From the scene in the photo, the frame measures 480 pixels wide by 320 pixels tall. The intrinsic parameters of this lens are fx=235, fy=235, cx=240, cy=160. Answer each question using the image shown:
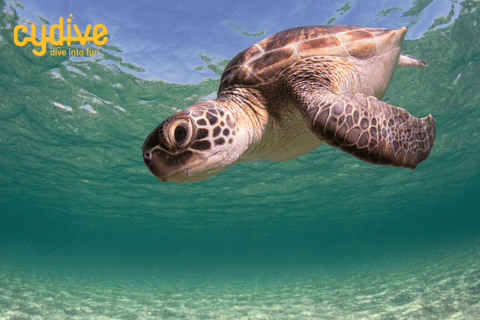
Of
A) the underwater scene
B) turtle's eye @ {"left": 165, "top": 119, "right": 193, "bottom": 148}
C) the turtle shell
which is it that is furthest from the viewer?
the underwater scene

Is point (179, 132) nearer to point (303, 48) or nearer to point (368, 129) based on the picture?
point (368, 129)

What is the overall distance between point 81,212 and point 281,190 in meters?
22.5

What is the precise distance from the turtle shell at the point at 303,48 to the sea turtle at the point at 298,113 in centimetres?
1

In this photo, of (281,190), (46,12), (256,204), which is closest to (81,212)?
(256,204)

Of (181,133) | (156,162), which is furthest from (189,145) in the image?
(156,162)

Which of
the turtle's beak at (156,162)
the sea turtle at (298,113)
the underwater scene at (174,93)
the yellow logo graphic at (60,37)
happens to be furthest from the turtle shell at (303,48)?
the yellow logo graphic at (60,37)

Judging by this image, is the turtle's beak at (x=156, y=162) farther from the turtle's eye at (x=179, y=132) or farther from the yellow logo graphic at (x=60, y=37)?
the yellow logo graphic at (x=60, y=37)

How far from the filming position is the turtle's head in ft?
5.82

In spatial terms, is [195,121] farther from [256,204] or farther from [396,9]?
[256,204]

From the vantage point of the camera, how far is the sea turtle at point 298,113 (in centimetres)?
182

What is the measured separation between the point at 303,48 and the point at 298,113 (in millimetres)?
709

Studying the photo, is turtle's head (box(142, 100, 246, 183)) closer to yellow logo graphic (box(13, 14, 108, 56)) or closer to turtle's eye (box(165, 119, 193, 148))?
turtle's eye (box(165, 119, 193, 148))

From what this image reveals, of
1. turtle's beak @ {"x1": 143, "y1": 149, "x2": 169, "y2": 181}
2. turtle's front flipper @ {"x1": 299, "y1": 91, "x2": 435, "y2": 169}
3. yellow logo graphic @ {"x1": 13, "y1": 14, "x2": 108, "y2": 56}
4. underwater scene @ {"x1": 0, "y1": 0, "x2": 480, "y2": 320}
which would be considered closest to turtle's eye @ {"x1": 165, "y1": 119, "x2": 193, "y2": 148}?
turtle's beak @ {"x1": 143, "y1": 149, "x2": 169, "y2": 181}

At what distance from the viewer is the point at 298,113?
2547 mm
